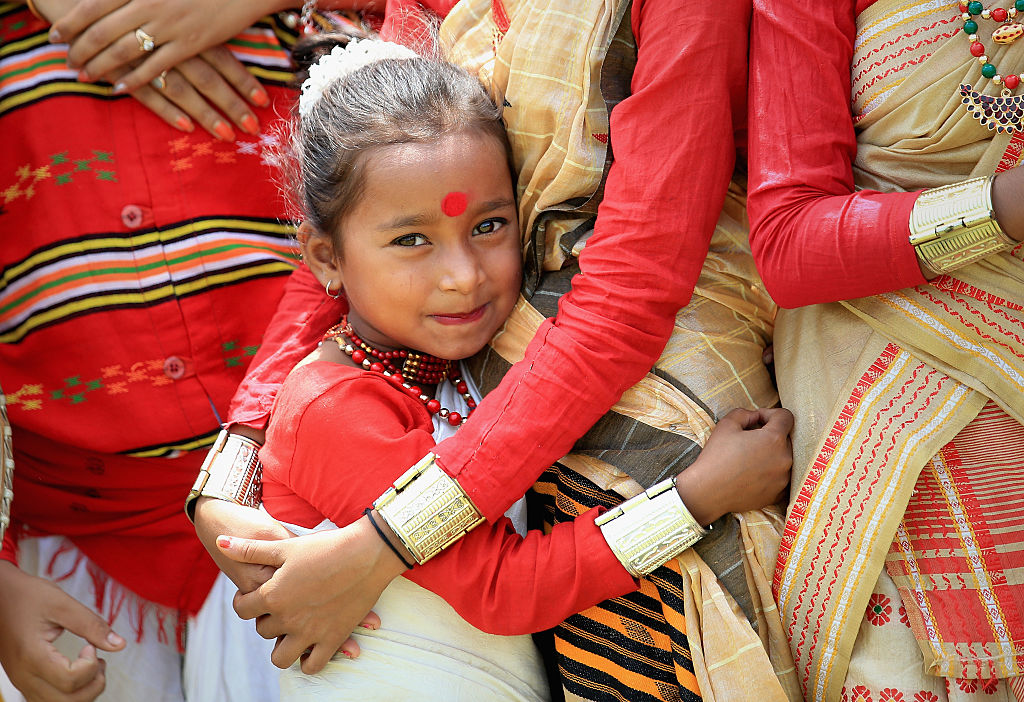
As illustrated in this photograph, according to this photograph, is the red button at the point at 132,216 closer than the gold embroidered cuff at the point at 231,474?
No

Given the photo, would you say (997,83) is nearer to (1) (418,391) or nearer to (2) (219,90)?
(1) (418,391)

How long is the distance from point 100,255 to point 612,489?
1.34 meters

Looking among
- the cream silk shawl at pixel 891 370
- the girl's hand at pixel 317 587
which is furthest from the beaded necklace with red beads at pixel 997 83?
the girl's hand at pixel 317 587

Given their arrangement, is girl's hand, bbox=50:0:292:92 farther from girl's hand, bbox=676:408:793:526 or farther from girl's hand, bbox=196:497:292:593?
girl's hand, bbox=676:408:793:526

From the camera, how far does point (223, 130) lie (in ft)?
7.31

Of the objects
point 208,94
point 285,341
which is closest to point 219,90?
point 208,94

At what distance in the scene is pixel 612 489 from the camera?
1.64 metres

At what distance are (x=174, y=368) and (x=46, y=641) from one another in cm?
66

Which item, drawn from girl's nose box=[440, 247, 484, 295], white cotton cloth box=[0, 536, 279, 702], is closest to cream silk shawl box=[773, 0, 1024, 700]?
girl's nose box=[440, 247, 484, 295]

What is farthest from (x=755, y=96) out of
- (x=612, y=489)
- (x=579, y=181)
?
(x=612, y=489)

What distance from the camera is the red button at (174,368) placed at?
86.9 inches

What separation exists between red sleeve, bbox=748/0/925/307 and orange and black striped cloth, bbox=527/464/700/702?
1.66 ft

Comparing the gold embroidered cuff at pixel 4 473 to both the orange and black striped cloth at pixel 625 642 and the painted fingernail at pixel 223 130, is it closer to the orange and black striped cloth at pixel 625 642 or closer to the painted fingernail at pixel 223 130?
the painted fingernail at pixel 223 130

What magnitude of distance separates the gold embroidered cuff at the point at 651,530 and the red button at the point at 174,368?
3.87 ft
